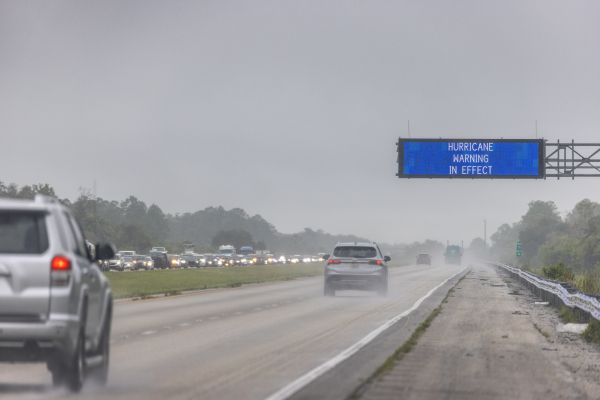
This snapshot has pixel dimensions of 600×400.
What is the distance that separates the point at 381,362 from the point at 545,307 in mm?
14838

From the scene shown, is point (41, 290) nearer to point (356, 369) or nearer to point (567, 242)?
point (356, 369)

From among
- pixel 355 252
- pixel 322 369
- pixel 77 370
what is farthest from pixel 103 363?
pixel 355 252

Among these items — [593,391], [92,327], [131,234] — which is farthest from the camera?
[131,234]

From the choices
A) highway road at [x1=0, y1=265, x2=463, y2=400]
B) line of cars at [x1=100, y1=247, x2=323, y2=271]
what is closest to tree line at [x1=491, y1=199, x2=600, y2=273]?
line of cars at [x1=100, y1=247, x2=323, y2=271]

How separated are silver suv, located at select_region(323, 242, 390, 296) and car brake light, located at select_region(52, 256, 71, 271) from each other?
65.3 feet

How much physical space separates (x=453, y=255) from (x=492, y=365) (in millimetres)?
111876

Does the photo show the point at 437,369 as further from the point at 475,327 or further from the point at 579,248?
the point at 579,248

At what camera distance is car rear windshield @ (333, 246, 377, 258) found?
89.4ft

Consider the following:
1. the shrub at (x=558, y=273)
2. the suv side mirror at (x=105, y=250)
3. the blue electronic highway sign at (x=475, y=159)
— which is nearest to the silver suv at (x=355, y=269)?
the shrub at (x=558, y=273)

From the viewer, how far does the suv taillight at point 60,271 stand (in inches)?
285

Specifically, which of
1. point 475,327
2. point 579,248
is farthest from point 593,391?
point 579,248

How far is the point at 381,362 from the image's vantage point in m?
10.8

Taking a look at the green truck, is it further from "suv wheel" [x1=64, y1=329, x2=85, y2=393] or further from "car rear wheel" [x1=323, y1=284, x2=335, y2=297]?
"suv wheel" [x1=64, y1=329, x2=85, y2=393]

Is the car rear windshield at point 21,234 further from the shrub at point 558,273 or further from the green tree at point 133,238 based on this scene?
the green tree at point 133,238
